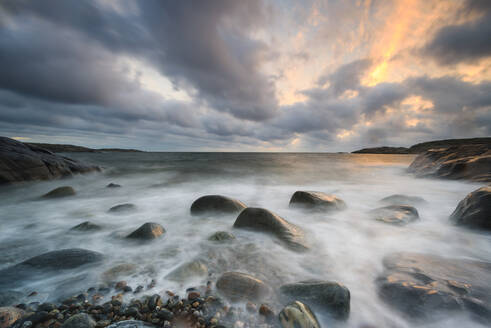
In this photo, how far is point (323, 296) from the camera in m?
1.75

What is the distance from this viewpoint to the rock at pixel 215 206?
14.7 feet

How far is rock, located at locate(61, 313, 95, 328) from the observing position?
1357 millimetres

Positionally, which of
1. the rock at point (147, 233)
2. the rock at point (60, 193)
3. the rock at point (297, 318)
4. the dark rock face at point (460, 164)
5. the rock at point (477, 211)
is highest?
the dark rock face at point (460, 164)

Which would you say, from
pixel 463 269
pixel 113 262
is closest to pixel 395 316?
pixel 463 269

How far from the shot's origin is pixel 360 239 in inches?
130

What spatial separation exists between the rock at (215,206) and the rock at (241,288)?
8.10 feet

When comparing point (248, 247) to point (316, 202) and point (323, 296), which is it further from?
point (316, 202)

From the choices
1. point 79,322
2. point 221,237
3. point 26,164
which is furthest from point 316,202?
point 26,164

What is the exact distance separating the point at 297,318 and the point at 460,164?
465 inches

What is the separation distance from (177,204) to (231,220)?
256 centimetres

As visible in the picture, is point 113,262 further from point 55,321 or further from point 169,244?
point 55,321

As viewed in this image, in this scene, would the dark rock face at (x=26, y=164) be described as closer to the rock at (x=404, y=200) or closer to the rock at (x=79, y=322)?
the rock at (x=79, y=322)

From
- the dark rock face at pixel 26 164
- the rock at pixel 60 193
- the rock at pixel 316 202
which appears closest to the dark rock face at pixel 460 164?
the rock at pixel 316 202

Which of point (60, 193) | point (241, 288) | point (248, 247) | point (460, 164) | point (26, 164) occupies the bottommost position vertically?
point (60, 193)
